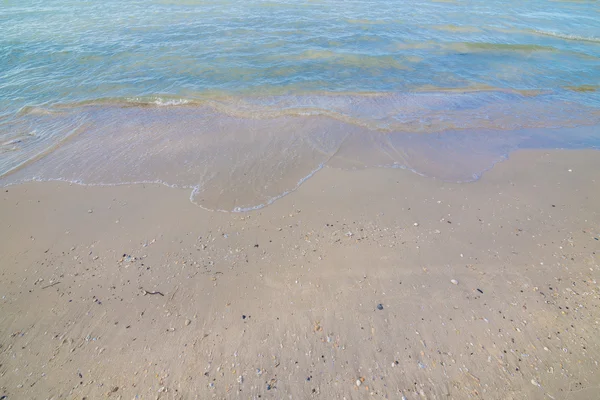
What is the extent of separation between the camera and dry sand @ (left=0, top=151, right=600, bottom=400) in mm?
3775

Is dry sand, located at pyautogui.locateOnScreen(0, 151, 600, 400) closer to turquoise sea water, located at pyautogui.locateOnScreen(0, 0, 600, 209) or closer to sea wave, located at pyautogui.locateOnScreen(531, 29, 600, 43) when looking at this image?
turquoise sea water, located at pyautogui.locateOnScreen(0, 0, 600, 209)

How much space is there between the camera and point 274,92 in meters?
11.1

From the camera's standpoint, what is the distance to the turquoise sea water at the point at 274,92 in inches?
292

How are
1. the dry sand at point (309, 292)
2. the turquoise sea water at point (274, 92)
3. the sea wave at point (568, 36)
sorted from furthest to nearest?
the sea wave at point (568, 36) → the turquoise sea water at point (274, 92) → the dry sand at point (309, 292)

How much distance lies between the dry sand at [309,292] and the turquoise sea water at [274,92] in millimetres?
914

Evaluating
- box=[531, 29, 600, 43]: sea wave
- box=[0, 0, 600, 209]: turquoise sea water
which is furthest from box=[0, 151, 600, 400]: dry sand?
box=[531, 29, 600, 43]: sea wave

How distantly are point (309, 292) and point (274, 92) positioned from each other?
27.4 feet

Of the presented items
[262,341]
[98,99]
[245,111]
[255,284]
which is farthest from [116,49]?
[262,341]

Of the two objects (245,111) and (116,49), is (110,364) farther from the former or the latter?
(116,49)

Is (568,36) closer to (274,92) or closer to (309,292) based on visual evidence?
(274,92)

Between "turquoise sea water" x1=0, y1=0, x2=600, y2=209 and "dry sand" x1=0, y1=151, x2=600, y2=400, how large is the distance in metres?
0.91

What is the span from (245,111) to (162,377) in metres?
7.77

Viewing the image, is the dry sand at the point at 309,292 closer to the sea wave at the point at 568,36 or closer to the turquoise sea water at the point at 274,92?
the turquoise sea water at the point at 274,92

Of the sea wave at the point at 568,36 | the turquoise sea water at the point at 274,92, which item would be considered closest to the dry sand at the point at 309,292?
the turquoise sea water at the point at 274,92
